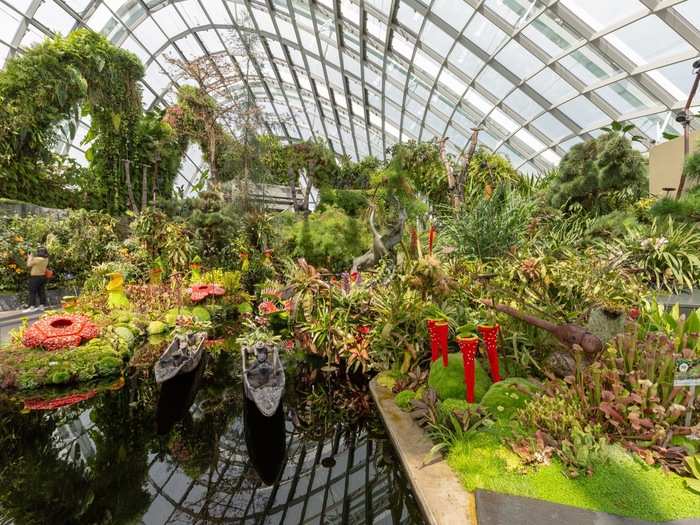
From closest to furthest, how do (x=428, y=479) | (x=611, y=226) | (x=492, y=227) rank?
(x=428, y=479) < (x=492, y=227) < (x=611, y=226)

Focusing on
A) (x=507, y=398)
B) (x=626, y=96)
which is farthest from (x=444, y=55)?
(x=507, y=398)

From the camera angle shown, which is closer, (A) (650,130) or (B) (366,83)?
(A) (650,130)

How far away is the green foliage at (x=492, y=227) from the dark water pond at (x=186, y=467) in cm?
330

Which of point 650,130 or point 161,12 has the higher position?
point 161,12

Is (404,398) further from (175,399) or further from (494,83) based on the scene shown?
(494,83)

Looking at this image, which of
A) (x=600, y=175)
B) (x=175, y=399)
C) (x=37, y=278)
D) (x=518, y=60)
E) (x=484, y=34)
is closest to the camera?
(x=175, y=399)

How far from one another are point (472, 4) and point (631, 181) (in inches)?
228

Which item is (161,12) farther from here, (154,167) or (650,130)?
(650,130)

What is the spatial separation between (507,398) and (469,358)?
48 cm

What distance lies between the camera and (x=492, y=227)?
6.05 metres

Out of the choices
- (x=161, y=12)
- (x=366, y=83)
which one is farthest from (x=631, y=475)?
(x=161, y=12)

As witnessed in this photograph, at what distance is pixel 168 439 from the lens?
389cm

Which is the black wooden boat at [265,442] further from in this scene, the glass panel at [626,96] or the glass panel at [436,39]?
the glass panel at [436,39]

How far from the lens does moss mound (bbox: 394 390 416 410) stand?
4.12 m
